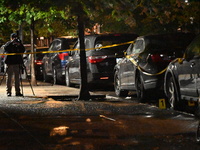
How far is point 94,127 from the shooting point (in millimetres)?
10953

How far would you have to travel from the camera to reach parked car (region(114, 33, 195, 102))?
1536 centimetres

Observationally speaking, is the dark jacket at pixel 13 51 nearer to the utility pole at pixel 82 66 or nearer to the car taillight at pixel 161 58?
the utility pole at pixel 82 66

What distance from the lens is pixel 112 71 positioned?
20.9 metres

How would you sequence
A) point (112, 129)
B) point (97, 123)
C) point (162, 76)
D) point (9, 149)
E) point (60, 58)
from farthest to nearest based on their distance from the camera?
point (60, 58) < point (162, 76) < point (97, 123) < point (112, 129) < point (9, 149)

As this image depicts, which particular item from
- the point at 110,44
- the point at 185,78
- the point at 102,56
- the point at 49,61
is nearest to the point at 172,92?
the point at 185,78

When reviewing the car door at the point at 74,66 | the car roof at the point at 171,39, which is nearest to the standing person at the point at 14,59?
the car door at the point at 74,66

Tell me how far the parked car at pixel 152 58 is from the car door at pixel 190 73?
1.78m

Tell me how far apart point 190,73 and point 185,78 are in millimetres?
324

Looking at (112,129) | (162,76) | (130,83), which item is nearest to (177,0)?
(162,76)

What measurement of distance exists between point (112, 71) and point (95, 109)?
6595 millimetres

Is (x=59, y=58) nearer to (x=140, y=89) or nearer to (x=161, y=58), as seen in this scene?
(x=140, y=89)

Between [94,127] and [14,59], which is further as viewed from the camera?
[14,59]

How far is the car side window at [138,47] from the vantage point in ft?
53.0

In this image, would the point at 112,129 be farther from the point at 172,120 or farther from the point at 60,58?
the point at 60,58
